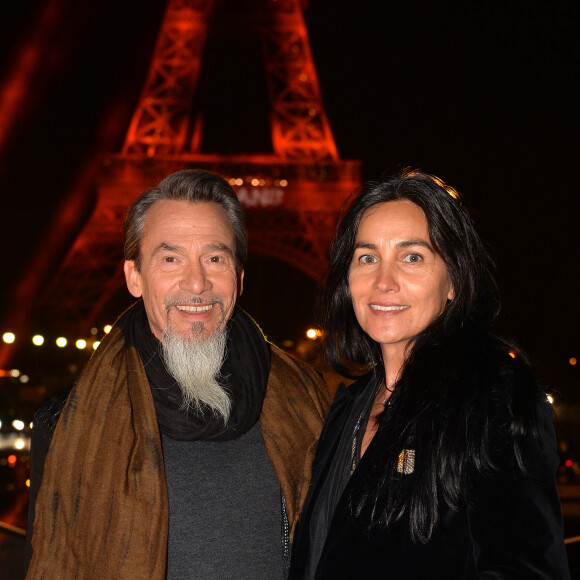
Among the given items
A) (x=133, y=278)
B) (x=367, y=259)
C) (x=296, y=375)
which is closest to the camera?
(x=367, y=259)

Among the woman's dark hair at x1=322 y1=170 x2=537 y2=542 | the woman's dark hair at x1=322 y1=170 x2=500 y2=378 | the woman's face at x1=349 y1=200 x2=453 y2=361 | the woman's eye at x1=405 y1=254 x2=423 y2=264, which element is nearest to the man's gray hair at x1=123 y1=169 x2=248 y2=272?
the woman's dark hair at x1=322 y1=170 x2=537 y2=542

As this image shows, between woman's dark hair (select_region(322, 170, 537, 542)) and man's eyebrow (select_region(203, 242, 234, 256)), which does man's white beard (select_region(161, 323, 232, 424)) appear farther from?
woman's dark hair (select_region(322, 170, 537, 542))

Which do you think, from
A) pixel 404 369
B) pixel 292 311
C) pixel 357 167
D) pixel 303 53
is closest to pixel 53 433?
pixel 404 369

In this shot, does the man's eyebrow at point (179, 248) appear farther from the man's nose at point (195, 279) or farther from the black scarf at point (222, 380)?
the black scarf at point (222, 380)

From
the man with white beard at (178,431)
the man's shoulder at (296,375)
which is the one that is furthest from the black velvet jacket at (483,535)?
the man's shoulder at (296,375)

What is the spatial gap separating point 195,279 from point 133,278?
322mm

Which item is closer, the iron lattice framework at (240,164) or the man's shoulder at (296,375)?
the man's shoulder at (296,375)

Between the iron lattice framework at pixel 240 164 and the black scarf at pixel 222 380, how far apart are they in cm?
1226

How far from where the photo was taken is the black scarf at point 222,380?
2793 mm

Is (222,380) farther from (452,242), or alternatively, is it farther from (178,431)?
(452,242)

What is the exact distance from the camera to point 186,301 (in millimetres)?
2904

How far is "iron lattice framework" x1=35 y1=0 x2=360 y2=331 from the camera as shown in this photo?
18.8 meters

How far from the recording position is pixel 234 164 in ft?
65.6

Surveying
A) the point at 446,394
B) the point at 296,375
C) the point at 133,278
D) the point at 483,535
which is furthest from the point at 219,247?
the point at 483,535
